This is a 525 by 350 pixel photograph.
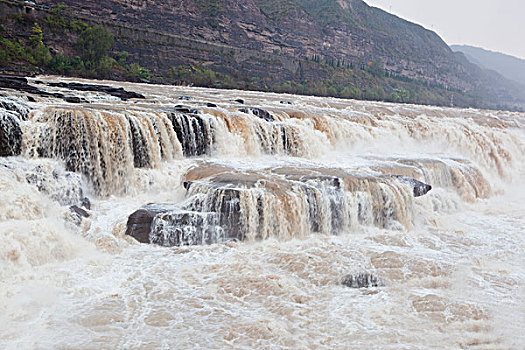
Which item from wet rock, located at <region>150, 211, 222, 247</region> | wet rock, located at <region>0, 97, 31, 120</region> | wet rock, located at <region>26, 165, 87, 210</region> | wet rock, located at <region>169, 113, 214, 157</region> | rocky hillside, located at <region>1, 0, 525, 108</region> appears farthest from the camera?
rocky hillside, located at <region>1, 0, 525, 108</region>

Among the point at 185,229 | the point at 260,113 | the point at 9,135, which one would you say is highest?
the point at 260,113

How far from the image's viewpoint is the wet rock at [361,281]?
736 centimetres

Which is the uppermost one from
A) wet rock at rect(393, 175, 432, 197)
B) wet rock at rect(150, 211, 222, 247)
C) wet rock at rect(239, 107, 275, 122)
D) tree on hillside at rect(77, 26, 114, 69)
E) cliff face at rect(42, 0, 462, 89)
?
cliff face at rect(42, 0, 462, 89)

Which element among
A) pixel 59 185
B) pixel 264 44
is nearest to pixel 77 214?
pixel 59 185

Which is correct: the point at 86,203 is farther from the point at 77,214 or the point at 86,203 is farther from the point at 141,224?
the point at 141,224

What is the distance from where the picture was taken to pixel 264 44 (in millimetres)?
77188

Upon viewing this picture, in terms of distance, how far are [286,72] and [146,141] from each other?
172 ft

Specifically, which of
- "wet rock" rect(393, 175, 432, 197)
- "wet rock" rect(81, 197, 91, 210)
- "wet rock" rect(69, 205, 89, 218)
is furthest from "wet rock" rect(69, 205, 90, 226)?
"wet rock" rect(393, 175, 432, 197)

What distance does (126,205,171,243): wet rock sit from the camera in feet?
28.7

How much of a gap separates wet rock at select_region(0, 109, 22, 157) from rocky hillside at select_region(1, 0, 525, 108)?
1199 inches

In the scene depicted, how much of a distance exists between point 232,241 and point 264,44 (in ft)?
237

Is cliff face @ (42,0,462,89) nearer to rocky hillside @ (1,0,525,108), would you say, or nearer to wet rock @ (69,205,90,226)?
rocky hillside @ (1,0,525,108)

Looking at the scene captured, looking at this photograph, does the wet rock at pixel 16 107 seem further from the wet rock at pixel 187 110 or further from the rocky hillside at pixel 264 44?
the rocky hillside at pixel 264 44

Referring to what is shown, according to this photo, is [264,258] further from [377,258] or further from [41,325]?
[41,325]
